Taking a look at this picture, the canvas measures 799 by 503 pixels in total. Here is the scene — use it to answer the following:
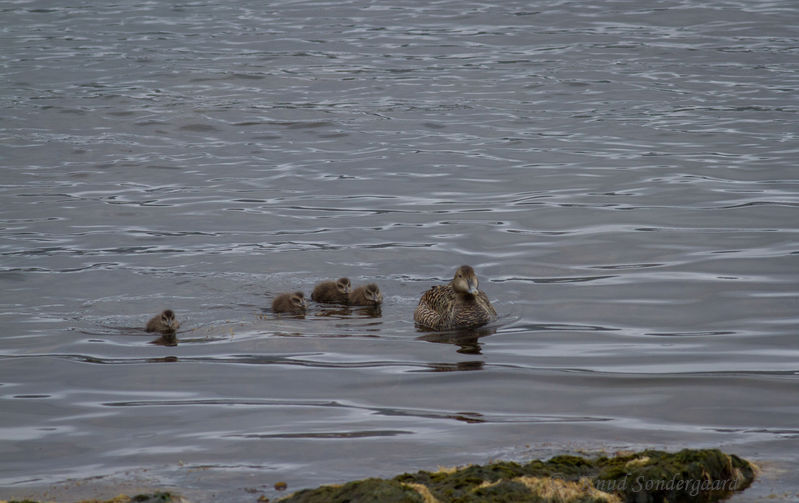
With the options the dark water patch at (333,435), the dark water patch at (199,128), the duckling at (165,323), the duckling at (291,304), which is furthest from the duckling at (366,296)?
the dark water patch at (199,128)

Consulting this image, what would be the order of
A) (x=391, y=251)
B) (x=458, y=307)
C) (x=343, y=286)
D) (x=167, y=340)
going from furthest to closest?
(x=391, y=251) < (x=343, y=286) < (x=458, y=307) < (x=167, y=340)

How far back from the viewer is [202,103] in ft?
78.0

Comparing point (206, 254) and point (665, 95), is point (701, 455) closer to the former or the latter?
point (206, 254)

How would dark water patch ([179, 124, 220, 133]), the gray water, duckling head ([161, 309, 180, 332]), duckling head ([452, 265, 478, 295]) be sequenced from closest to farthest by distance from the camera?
the gray water → duckling head ([161, 309, 180, 332]) → duckling head ([452, 265, 478, 295]) → dark water patch ([179, 124, 220, 133])

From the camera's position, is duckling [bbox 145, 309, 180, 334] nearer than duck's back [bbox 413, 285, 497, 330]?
Yes

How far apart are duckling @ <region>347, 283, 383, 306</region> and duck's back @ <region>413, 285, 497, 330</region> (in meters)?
0.56

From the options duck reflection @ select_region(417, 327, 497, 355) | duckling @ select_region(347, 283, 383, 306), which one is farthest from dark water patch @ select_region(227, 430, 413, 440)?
duckling @ select_region(347, 283, 383, 306)

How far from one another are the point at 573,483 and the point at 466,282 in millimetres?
5180

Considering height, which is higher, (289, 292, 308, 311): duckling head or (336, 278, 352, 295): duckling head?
(336, 278, 352, 295): duckling head

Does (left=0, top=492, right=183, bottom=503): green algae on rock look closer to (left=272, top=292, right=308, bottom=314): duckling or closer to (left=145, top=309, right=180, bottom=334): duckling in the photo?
(left=145, top=309, right=180, bottom=334): duckling

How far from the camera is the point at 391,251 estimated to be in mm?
13461

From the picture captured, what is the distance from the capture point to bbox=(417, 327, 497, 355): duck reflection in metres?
9.86

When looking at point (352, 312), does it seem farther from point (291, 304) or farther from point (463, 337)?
point (463, 337)

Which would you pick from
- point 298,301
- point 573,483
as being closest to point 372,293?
point 298,301
